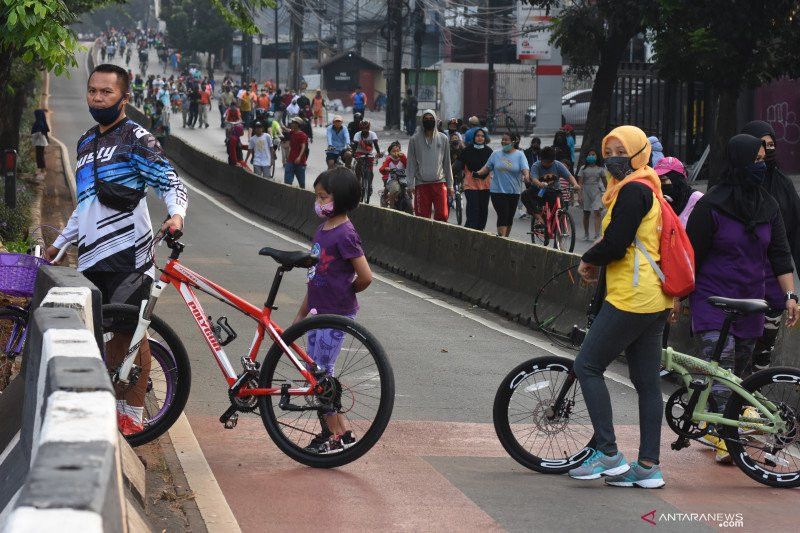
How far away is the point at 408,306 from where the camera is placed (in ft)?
49.4

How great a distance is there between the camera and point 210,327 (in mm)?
7047

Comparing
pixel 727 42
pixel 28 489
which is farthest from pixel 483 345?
pixel 727 42

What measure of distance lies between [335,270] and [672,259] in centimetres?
175

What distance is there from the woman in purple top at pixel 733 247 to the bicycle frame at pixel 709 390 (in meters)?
0.46

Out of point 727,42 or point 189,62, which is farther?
point 189,62

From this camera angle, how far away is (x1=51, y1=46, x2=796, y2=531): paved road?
247 inches

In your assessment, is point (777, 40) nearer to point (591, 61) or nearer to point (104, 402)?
point (591, 61)

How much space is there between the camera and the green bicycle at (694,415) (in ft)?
23.5

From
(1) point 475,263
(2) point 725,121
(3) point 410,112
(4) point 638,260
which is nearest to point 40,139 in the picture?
(2) point 725,121

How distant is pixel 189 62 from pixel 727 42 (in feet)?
273

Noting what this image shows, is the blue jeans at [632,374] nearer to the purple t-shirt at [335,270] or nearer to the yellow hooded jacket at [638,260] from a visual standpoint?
the yellow hooded jacket at [638,260]

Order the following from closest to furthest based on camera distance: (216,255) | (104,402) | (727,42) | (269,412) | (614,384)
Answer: (104,402)
(269,412)
(614,384)
(216,255)
(727,42)

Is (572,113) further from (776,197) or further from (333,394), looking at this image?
(333,394)

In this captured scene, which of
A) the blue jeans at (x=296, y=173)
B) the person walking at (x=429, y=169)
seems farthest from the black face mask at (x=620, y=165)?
the blue jeans at (x=296, y=173)
